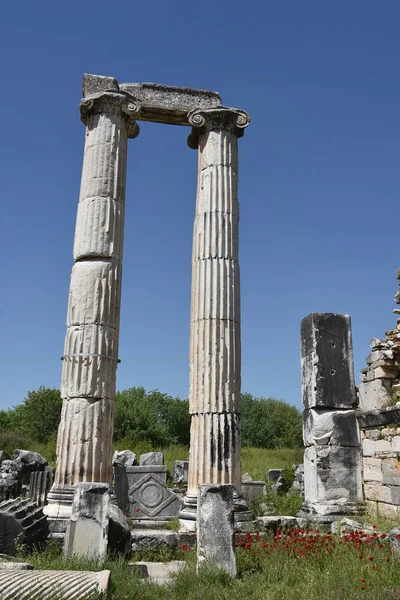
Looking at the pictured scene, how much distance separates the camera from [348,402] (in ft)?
34.7

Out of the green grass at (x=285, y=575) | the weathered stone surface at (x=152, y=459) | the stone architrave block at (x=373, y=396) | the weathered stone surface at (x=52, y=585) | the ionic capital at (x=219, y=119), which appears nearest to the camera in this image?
the weathered stone surface at (x=52, y=585)

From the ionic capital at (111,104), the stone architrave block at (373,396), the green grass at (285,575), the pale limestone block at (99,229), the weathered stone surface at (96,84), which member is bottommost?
the green grass at (285,575)

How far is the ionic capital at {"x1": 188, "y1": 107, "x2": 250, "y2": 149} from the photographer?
11742 mm

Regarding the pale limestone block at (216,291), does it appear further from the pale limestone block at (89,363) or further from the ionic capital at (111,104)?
the ionic capital at (111,104)

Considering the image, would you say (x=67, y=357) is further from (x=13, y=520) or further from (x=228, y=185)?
(x=228, y=185)

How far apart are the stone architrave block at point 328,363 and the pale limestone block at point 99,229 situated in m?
3.99

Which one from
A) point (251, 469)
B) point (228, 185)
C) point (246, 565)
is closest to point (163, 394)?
point (251, 469)

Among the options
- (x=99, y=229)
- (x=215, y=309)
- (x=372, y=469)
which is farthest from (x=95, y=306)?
(x=372, y=469)

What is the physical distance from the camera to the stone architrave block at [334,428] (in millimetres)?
10312

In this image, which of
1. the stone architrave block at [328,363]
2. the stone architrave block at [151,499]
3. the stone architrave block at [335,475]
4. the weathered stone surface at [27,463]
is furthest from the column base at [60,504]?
the weathered stone surface at [27,463]

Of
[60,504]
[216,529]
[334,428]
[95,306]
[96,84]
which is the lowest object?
[216,529]

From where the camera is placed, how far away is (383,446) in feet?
31.2

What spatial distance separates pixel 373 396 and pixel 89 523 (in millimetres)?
5727

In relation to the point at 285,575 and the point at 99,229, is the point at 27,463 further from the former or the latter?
the point at 285,575
